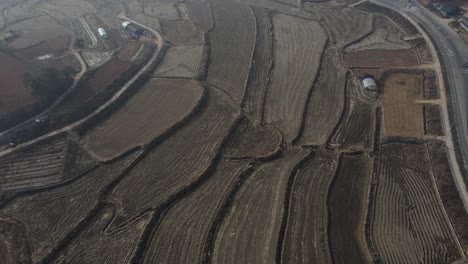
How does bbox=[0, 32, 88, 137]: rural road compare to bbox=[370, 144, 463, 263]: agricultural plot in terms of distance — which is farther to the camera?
bbox=[0, 32, 88, 137]: rural road

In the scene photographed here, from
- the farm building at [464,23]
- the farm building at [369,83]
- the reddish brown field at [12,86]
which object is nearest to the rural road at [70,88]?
the reddish brown field at [12,86]

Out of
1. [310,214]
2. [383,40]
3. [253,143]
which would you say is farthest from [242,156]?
[383,40]

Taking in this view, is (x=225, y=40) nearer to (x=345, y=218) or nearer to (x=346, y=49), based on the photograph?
(x=346, y=49)

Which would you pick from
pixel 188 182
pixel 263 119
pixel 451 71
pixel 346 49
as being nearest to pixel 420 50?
pixel 451 71

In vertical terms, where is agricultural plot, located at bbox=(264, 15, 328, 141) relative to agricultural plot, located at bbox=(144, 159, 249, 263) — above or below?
above

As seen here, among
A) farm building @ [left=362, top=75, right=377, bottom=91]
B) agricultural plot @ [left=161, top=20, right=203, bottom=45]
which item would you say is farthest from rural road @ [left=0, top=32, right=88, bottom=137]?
farm building @ [left=362, top=75, right=377, bottom=91]

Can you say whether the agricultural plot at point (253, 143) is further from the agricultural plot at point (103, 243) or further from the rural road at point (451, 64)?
the rural road at point (451, 64)

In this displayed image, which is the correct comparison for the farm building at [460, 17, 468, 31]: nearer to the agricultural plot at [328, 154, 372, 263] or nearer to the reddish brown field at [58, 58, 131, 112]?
the agricultural plot at [328, 154, 372, 263]
